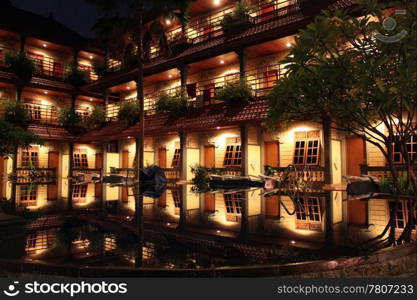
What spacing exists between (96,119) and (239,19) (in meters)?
12.8

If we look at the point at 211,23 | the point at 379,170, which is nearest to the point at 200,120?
the point at 211,23

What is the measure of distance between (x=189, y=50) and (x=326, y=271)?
18.6 m

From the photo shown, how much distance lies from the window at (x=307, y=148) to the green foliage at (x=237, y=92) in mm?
3169

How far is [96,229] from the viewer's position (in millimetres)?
6523

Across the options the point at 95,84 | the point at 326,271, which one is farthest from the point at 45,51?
the point at 326,271

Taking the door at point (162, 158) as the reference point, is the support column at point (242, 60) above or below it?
above

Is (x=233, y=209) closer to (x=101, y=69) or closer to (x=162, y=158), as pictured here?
(x=162, y=158)

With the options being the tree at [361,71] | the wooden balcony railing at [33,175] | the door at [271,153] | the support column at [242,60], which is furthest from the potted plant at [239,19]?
the wooden balcony railing at [33,175]

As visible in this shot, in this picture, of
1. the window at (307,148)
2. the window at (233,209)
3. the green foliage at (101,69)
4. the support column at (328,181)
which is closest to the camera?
the support column at (328,181)

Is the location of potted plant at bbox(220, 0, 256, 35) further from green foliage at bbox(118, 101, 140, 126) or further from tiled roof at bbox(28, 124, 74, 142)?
tiled roof at bbox(28, 124, 74, 142)

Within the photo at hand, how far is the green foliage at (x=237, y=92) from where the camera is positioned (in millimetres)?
16672

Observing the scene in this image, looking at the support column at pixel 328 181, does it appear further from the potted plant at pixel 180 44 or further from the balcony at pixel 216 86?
the potted plant at pixel 180 44

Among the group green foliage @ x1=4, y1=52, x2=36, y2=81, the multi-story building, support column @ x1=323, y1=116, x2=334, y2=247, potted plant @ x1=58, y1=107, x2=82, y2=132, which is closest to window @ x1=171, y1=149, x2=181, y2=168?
the multi-story building

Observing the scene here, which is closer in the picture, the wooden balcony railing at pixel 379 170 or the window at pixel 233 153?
the wooden balcony railing at pixel 379 170
